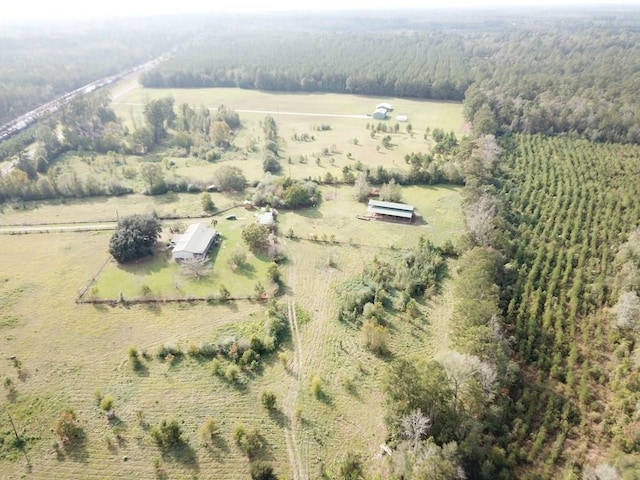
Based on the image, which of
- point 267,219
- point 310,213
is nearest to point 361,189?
point 310,213

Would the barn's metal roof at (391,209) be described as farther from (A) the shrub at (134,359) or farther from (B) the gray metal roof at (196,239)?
(A) the shrub at (134,359)

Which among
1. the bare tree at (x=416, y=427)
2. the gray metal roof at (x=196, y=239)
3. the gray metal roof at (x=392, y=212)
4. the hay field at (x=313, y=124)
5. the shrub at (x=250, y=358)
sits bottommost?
the hay field at (x=313, y=124)

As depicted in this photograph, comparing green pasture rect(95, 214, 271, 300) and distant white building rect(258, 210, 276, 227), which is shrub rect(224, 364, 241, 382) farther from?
distant white building rect(258, 210, 276, 227)

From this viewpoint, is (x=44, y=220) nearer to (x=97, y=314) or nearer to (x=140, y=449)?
(x=97, y=314)

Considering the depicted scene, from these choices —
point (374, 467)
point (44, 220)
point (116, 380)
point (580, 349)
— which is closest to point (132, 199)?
point (44, 220)

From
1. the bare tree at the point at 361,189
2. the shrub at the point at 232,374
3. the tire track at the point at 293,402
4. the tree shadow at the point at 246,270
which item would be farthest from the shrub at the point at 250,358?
the bare tree at the point at 361,189

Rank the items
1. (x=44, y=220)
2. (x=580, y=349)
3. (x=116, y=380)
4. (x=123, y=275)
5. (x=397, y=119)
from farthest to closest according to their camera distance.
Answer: (x=397, y=119) → (x=44, y=220) → (x=123, y=275) → (x=580, y=349) → (x=116, y=380)

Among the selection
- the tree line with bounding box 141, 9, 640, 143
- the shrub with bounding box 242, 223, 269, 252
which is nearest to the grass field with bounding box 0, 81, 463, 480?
the shrub with bounding box 242, 223, 269, 252
